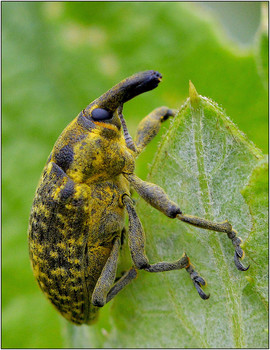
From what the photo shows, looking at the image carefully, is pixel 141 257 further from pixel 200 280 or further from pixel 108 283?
pixel 200 280

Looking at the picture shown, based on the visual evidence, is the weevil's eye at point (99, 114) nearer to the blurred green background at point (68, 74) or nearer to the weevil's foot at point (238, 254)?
the blurred green background at point (68, 74)

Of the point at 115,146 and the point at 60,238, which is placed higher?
the point at 115,146

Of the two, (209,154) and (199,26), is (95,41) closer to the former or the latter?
(199,26)

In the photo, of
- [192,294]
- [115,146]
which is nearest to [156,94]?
[115,146]

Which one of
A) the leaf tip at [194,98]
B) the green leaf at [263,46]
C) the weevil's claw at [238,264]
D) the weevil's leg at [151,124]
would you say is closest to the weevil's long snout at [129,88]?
the weevil's leg at [151,124]

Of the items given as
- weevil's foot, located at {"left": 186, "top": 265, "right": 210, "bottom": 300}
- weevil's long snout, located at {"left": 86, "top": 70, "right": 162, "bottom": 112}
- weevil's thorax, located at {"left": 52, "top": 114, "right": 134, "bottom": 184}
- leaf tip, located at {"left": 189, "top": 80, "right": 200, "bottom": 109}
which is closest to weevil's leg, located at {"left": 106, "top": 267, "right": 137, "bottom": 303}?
weevil's foot, located at {"left": 186, "top": 265, "right": 210, "bottom": 300}

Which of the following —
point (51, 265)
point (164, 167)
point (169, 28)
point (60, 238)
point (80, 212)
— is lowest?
point (51, 265)

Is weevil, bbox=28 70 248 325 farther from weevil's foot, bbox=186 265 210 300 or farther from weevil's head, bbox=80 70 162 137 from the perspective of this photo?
weevil's foot, bbox=186 265 210 300
